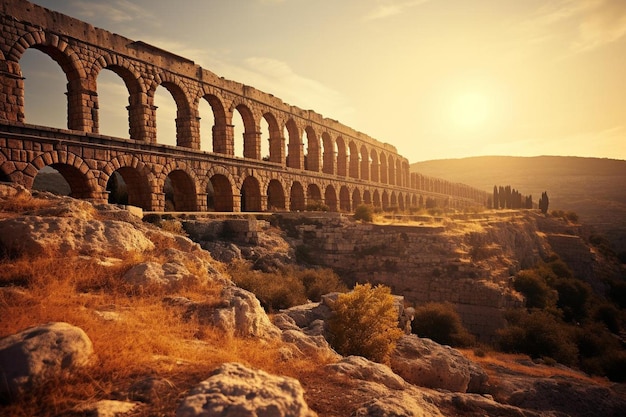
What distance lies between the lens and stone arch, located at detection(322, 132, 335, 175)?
31047mm

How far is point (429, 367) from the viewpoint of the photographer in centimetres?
732

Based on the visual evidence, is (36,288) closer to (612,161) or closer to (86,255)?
(86,255)

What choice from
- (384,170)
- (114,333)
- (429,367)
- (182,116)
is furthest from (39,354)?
(384,170)

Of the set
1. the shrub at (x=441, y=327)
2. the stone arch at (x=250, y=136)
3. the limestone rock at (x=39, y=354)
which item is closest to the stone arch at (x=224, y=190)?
the stone arch at (x=250, y=136)

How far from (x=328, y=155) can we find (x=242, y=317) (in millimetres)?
26812

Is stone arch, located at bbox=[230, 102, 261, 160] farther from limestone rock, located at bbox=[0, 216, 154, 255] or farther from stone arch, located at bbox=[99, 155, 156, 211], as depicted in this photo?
limestone rock, located at bbox=[0, 216, 154, 255]

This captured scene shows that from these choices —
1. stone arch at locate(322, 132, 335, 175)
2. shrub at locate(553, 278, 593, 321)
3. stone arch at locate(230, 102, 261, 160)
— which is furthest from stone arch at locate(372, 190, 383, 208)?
stone arch at locate(230, 102, 261, 160)

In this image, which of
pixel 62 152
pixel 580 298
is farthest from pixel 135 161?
pixel 580 298

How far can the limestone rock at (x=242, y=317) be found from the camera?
5043 millimetres

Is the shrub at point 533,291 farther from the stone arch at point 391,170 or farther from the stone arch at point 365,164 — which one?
the stone arch at point 391,170

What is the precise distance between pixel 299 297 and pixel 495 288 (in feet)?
34.2

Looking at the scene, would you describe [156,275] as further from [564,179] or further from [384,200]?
[564,179]

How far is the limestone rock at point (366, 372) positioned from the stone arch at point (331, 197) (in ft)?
82.9

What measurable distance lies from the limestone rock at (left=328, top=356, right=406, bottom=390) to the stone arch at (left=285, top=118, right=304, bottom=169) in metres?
22.5
